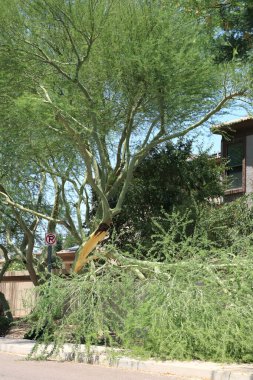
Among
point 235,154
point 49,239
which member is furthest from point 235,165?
point 49,239

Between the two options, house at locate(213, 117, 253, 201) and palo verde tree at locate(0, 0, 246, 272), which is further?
house at locate(213, 117, 253, 201)

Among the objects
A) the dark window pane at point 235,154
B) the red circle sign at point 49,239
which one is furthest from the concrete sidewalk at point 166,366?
the dark window pane at point 235,154

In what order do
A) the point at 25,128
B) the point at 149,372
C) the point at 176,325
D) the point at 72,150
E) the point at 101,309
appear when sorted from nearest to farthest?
the point at 149,372 < the point at 176,325 < the point at 101,309 < the point at 25,128 < the point at 72,150

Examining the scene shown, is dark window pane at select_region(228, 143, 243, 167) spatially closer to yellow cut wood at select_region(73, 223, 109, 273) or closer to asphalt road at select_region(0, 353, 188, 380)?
yellow cut wood at select_region(73, 223, 109, 273)

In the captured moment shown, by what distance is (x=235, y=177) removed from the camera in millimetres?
24453

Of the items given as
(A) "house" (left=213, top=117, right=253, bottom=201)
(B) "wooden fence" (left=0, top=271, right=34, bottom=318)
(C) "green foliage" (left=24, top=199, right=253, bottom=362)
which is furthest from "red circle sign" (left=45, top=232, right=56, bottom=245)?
(B) "wooden fence" (left=0, top=271, right=34, bottom=318)

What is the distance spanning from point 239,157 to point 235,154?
0.33 m

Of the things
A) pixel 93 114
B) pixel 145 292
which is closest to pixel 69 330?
pixel 145 292

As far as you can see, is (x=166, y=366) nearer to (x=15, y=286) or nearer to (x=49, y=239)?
(x=49, y=239)

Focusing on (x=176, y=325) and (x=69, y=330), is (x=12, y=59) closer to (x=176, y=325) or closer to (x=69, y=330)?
(x=69, y=330)

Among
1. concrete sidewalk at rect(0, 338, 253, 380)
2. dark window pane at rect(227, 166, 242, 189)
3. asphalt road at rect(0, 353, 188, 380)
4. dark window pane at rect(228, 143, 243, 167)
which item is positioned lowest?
asphalt road at rect(0, 353, 188, 380)

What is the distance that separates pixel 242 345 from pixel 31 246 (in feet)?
36.5

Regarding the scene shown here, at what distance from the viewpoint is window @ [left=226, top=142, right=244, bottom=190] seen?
24281mm

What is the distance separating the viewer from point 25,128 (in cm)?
1830
